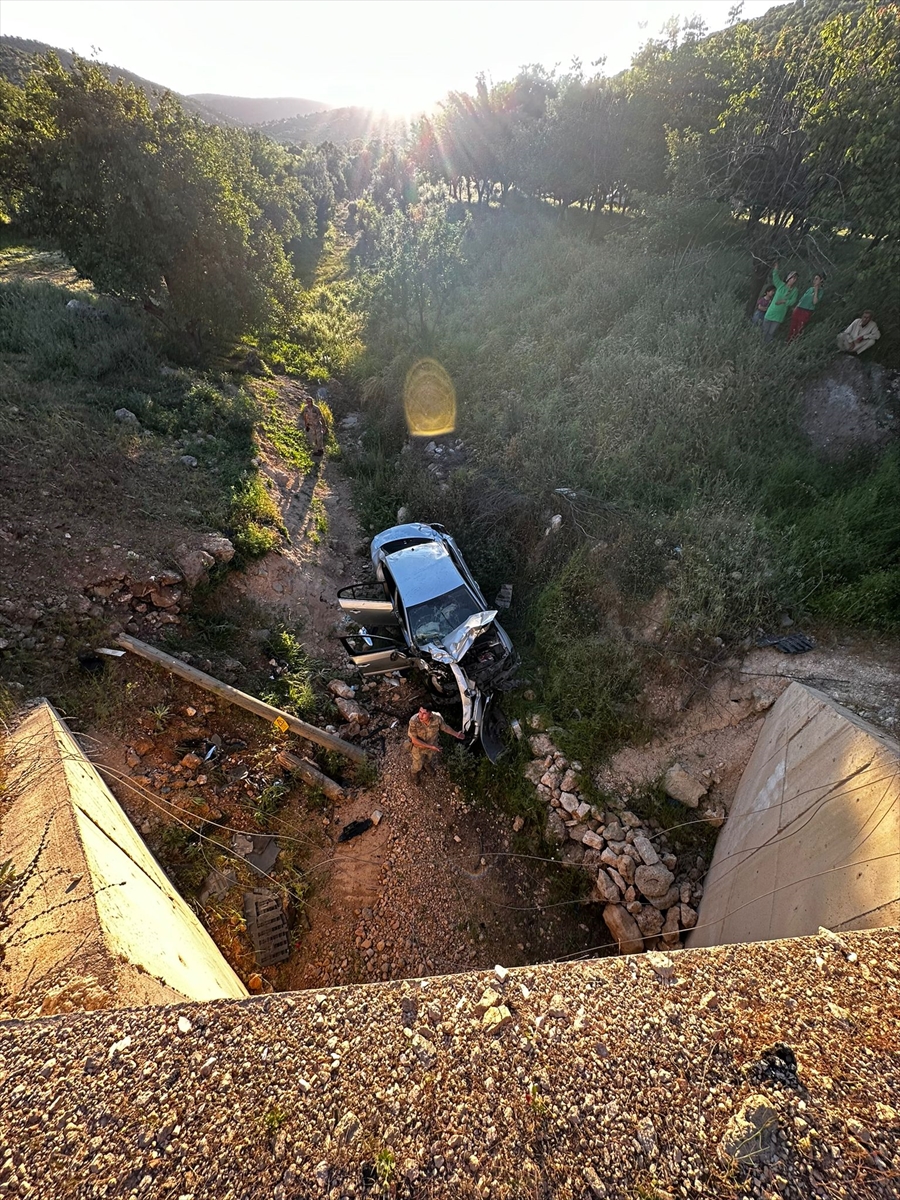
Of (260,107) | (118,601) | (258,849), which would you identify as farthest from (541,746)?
(260,107)

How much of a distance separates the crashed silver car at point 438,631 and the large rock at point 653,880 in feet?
6.19

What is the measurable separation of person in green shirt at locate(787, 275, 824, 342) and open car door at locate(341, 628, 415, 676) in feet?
28.4

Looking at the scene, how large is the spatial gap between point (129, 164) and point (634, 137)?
14870 mm

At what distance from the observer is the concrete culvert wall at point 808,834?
3309mm

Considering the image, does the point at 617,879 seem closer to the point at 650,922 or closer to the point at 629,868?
the point at 629,868

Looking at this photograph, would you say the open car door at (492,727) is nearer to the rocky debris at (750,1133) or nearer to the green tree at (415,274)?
the rocky debris at (750,1133)

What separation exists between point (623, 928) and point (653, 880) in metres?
0.53

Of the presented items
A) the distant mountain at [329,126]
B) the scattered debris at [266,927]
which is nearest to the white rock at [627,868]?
the scattered debris at [266,927]

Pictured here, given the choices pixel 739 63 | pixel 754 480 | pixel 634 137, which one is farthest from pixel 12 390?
pixel 634 137

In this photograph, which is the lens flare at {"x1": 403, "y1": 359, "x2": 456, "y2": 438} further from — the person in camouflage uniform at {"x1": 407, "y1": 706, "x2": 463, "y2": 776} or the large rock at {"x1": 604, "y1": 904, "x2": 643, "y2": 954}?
the large rock at {"x1": 604, "y1": 904, "x2": 643, "y2": 954}

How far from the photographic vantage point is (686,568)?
20.4 feet


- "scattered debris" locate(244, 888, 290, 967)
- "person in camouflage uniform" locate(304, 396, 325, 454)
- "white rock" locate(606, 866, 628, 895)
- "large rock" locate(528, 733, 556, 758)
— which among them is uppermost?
"person in camouflage uniform" locate(304, 396, 325, 454)

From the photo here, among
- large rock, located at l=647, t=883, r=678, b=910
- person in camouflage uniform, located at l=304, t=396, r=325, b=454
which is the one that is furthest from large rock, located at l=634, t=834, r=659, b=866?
person in camouflage uniform, located at l=304, t=396, r=325, b=454

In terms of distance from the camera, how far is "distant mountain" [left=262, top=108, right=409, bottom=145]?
59500 millimetres
